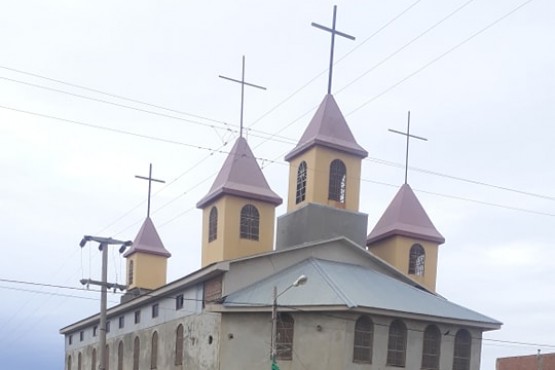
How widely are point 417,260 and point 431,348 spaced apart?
26.0 ft

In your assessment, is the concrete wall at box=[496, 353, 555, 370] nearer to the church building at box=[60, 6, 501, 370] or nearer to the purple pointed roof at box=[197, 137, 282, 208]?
the church building at box=[60, 6, 501, 370]

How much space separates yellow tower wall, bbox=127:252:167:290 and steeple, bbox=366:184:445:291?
13829 mm

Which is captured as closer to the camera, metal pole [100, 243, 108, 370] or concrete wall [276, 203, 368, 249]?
metal pole [100, 243, 108, 370]

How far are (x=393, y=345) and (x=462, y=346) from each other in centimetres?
321

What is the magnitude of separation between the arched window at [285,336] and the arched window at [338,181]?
6896 millimetres

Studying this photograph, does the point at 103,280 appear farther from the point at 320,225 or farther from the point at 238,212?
the point at 320,225

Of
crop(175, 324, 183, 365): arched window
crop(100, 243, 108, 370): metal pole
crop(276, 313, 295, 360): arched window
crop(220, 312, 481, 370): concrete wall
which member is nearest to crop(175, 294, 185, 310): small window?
crop(175, 324, 183, 365): arched window

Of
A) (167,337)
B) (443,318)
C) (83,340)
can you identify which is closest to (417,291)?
(443,318)

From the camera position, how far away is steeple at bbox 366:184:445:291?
34688 millimetres

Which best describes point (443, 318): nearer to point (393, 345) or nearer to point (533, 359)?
point (393, 345)

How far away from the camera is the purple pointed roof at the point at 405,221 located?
114 ft

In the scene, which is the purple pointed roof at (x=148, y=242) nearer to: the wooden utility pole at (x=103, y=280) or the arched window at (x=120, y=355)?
the arched window at (x=120, y=355)

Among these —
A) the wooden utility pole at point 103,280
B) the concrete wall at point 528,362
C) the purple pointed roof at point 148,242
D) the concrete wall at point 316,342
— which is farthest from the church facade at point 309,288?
the concrete wall at point 528,362

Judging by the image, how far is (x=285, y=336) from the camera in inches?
1032
